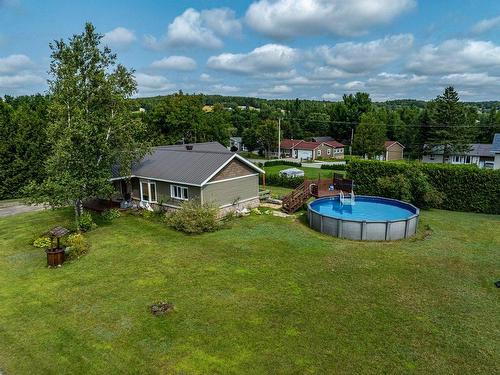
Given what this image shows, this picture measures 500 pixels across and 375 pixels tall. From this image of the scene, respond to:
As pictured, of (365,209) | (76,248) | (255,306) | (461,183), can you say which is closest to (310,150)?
(461,183)

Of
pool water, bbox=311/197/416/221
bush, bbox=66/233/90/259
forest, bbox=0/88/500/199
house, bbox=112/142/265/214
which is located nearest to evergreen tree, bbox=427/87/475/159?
forest, bbox=0/88/500/199

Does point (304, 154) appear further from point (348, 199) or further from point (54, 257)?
point (54, 257)

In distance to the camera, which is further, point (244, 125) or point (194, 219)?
point (244, 125)

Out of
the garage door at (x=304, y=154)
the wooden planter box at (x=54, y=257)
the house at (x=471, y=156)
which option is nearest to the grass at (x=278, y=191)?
the wooden planter box at (x=54, y=257)

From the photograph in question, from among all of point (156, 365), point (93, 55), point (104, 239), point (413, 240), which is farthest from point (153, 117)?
point (156, 365)

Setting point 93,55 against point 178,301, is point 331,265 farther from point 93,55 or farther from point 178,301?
point 93,55

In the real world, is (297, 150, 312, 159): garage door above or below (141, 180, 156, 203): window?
below

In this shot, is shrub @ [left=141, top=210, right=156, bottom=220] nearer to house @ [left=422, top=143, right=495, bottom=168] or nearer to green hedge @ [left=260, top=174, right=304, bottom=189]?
green hedge @ [left=260, top=174, right=304, bottom=189]
